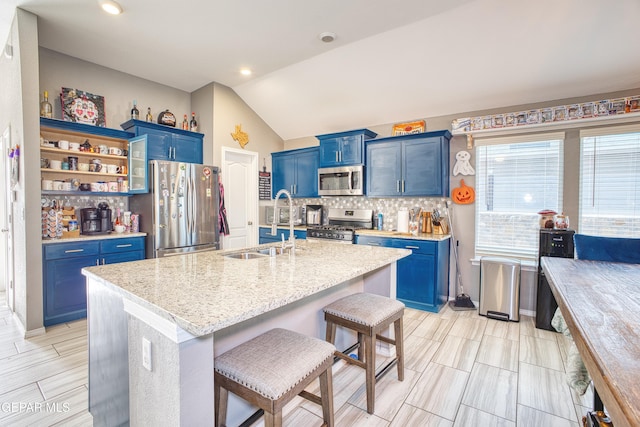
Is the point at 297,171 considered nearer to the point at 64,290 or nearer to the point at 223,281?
the point at 64,290

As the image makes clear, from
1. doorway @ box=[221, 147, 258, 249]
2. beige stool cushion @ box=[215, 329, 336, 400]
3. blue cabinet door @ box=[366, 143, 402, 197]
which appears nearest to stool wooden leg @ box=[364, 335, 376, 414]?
beige stool cushion @ box=[215, 329, 336, 400]

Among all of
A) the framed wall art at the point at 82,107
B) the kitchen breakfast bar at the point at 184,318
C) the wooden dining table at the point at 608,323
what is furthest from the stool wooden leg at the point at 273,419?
the framed wall art at the point at 82,107

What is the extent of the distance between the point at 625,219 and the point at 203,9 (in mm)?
4637

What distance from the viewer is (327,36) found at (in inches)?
126

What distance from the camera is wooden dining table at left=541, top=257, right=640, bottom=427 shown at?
72 cm

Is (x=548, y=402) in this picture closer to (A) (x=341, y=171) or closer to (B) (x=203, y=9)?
(A) (x=341, y=171)

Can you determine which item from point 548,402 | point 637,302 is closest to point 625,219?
point 548,402

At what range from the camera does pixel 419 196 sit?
4.00m

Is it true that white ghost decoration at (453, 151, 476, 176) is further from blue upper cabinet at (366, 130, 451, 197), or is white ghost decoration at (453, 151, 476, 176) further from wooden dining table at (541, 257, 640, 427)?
wooden dining table at (541, 257, 640, 427)

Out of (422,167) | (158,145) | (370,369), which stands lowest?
(370,369)

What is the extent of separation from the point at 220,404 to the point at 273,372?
0.39 metres

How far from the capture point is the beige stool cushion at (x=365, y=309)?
1.87 m

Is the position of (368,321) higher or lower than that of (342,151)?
lower

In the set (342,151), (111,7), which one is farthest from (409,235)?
(111,7)
